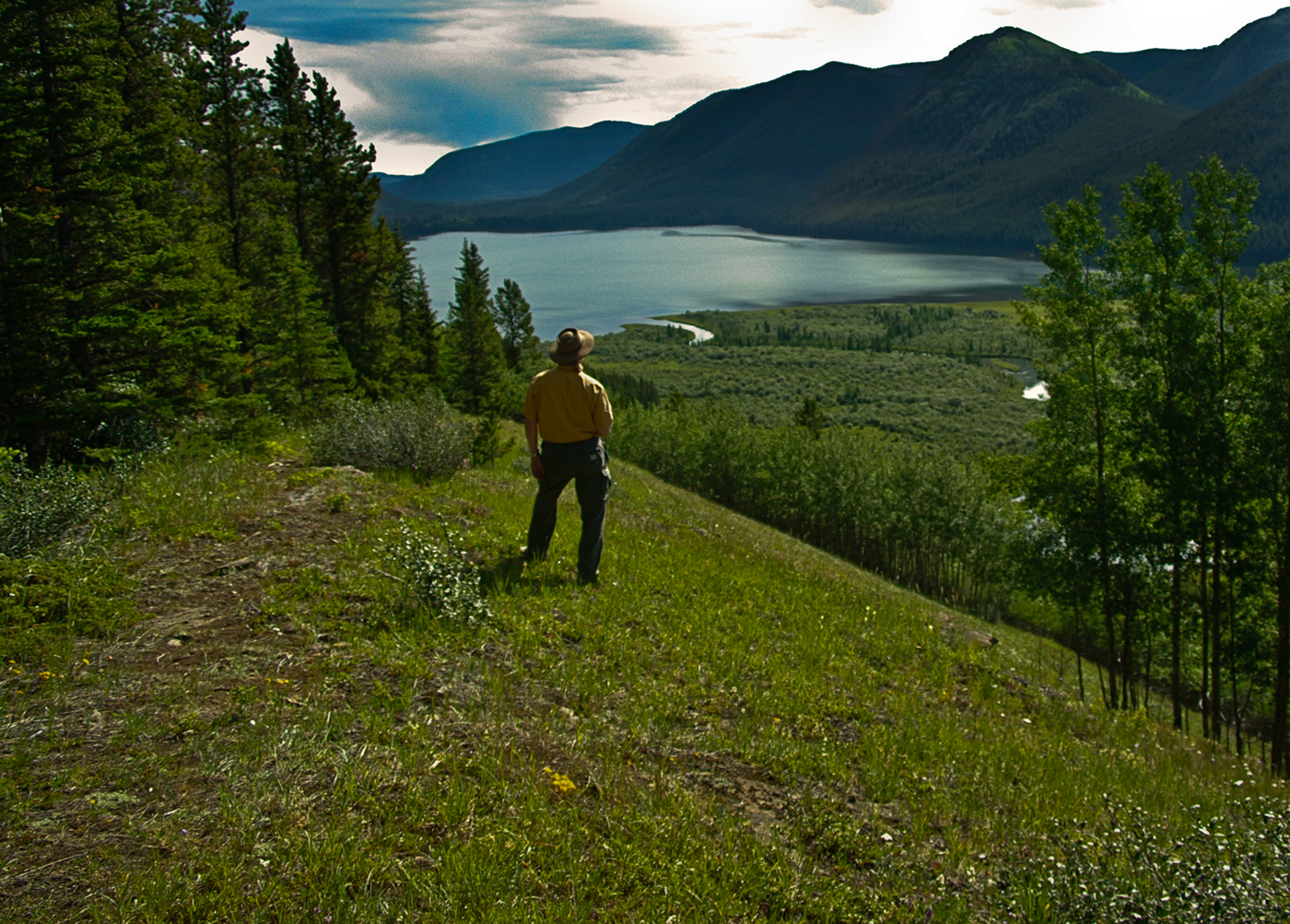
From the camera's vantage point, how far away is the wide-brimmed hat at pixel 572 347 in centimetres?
767

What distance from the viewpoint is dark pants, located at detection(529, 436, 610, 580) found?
313 inches

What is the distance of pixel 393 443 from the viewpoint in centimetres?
1161

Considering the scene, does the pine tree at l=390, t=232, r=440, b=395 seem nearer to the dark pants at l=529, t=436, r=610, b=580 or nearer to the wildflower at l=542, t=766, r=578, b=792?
the dark pants at l=529, t=436, r=610, b=580

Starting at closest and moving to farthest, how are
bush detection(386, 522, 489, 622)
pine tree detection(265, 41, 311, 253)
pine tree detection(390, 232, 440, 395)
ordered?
1. bush detection(386, 522, 489, 622)
2. pine tree detection(265, 41, 311, 253)
3. pine tree detection(390, 232, 440, 395)

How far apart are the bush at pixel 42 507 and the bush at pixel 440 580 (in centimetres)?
282

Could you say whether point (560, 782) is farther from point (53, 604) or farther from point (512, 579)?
point (53, 604)

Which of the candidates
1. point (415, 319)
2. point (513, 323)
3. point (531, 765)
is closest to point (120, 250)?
point (531, 765)

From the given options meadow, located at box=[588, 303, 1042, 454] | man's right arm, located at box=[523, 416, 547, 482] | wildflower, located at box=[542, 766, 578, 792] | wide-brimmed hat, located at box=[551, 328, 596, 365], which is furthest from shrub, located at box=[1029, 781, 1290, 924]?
meadow, located at box=[588, 303, 1042, 454]

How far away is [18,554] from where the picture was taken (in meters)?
6.15

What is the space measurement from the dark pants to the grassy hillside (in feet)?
1.36

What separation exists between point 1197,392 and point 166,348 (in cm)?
2331

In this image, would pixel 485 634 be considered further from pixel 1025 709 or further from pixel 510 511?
pixel 1025 709

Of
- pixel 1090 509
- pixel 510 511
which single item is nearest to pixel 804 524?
pixel 1090 509

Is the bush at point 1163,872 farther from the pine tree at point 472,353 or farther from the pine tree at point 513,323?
the pine tree at point 513,323
